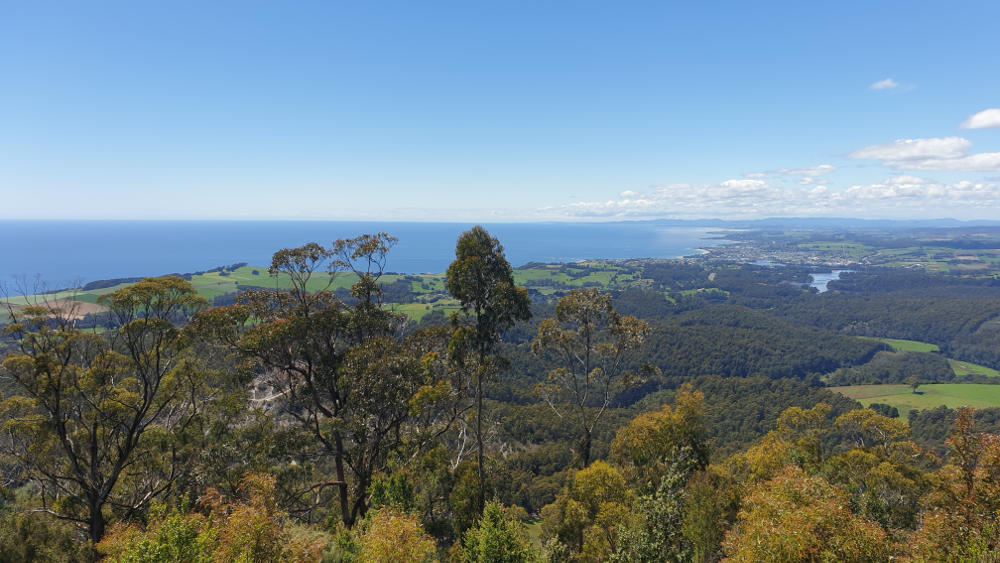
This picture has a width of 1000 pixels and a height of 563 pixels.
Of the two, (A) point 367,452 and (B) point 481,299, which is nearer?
(B) point 481,299

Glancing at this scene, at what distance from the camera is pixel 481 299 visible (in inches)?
701

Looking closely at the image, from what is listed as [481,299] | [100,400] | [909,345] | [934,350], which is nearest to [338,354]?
[481,299]

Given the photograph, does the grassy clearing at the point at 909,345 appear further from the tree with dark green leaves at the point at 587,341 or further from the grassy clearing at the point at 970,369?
the tree with dark green leaves at the point at 587,341

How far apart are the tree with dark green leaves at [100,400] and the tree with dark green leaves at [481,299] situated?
1004 cm

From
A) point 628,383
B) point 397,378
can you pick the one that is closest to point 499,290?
point 397,378

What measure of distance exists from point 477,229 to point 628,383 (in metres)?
12.5

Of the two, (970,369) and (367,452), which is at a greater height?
(367,452)

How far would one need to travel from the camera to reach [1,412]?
588 inches

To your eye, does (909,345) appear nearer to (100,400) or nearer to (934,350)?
(934,350)

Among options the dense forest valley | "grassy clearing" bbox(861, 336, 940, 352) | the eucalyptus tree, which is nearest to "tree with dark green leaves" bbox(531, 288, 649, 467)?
the dense forest valley

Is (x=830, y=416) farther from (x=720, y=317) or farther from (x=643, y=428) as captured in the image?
(x=720, y=317)

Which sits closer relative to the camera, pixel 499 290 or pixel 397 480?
pixel 397 480

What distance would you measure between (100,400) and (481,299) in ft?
47.9

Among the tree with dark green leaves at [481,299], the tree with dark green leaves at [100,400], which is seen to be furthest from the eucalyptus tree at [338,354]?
the tree with dark green leaves at [481,299]
